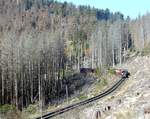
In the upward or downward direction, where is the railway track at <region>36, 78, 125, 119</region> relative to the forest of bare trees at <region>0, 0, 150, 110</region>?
downward

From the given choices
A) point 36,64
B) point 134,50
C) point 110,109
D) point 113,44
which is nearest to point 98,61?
point 113,44

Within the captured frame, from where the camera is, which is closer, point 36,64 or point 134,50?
point 36,64

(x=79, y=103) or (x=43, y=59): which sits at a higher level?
(x=43, y=59)

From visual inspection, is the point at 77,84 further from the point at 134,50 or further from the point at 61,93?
the point at 134,50

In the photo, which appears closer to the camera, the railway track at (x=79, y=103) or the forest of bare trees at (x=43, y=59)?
the railway track at (x=79, y=103)

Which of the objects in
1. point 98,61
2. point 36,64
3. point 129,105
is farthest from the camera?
point 98,61

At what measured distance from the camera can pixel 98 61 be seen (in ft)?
408

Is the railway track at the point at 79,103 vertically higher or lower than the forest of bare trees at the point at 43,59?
lower

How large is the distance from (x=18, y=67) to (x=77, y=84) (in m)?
21.5

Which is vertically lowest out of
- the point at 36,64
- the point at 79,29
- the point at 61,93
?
the point at 61,93

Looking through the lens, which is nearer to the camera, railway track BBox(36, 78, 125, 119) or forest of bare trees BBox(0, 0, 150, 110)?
railway track BBox(36, 78, 125, 119)

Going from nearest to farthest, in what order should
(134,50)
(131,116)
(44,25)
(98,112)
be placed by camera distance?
(131,116), (98,112), (134,50), (44,25)

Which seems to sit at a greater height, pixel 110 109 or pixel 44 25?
pixel 44 25

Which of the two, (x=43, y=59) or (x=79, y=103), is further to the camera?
(x=43, y=59)
